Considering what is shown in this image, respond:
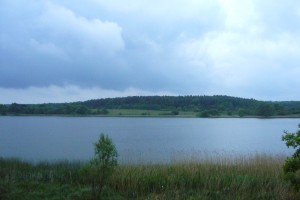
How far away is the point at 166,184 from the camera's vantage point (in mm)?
10203

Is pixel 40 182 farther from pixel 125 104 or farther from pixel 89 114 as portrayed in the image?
pixel 125 104

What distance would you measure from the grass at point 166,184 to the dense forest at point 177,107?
271 ft

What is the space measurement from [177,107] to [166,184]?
93.3m

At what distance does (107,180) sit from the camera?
10.3 meters

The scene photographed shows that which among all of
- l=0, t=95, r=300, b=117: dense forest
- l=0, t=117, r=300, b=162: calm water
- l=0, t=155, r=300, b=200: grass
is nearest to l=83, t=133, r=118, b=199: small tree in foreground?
l=0, t=155, r=300, b=200: grass

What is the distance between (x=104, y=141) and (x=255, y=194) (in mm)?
4244

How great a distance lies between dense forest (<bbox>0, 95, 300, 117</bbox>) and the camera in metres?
95.2

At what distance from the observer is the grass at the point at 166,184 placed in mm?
8852

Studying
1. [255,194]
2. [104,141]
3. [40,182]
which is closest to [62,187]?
[40,182]

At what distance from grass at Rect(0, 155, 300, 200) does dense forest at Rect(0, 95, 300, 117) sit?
82709mm

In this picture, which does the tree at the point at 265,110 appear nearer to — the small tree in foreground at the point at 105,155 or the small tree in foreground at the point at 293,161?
the small tree in foreground at the point at 293,161

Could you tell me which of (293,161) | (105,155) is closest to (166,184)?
(105,155)

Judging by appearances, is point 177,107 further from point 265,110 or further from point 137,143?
point 137,143

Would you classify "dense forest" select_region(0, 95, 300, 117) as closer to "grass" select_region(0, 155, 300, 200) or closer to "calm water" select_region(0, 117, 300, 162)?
"calm water" select_region(0, 117, 300, 162)
